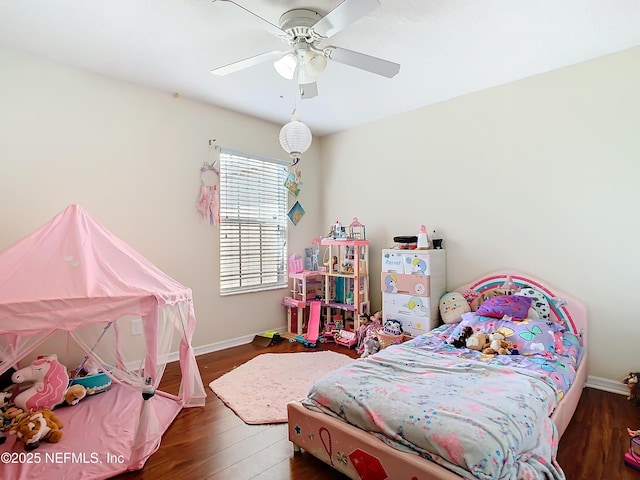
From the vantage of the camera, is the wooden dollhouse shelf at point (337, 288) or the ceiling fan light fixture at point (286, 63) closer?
the ceiling fan light fixture at point (286, 63)

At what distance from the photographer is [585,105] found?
9.43 feet

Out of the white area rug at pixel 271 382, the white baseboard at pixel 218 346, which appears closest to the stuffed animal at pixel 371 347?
the white area rug at pixel 271 382

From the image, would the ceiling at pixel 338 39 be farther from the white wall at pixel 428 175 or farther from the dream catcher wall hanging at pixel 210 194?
the dream catcher wall hanging at pixel 210 194

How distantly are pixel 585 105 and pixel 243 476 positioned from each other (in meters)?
3.73

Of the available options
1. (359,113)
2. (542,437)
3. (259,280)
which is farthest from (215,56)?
(542,437)

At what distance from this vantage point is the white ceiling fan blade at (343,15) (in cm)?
→ 165

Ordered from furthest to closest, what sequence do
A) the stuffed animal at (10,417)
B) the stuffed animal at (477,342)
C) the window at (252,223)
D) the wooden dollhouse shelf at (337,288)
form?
the wooden dollhouse shelf at (337,288)
the window at (252,223)
the stuffed animal at (477,342)
the stuffed animal at (10,417)

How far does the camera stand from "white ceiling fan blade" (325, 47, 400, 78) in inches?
82.3

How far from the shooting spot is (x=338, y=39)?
251 centimetres

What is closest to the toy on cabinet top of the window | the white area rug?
the window

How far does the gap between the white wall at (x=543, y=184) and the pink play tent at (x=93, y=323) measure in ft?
9.17

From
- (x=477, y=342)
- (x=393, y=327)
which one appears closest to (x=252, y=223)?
(x=393, y=327)

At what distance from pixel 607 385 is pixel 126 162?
4.63m

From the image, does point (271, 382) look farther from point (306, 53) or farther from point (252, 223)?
point (306, 53)
